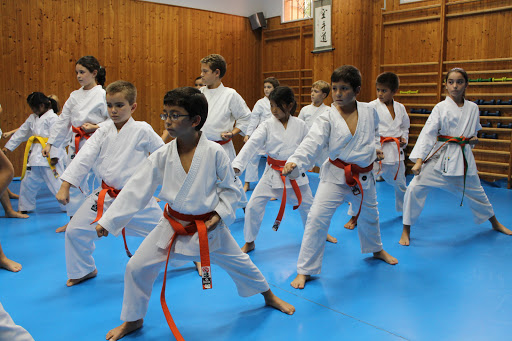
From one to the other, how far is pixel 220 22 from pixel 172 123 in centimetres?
884

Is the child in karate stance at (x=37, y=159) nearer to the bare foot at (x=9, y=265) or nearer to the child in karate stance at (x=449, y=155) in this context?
the bare foot at (x=9, y=265)

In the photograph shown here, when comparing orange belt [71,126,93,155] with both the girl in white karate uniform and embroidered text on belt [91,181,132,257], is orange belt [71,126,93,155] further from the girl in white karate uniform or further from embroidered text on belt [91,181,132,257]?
embroidered text on belt [91,181,132,257]

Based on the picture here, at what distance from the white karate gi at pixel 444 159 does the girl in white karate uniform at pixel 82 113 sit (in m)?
3.20

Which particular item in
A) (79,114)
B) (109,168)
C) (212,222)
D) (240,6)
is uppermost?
(240,6)

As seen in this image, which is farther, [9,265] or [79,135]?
[79,135]

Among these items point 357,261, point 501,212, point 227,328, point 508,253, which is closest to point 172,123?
point 227,328

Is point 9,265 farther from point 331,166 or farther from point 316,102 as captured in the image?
point 316,102

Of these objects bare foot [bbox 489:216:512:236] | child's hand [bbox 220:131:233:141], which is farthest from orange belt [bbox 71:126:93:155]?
bare foot [bbox 489:216:512:236]

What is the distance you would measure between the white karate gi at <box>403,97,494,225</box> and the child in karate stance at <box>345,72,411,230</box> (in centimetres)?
62

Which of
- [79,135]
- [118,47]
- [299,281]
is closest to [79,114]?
[79,135]

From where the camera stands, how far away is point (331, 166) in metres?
3.47

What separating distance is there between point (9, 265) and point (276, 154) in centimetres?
241

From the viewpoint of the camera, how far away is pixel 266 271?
3.57m

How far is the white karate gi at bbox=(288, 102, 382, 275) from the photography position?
3.30 metres
